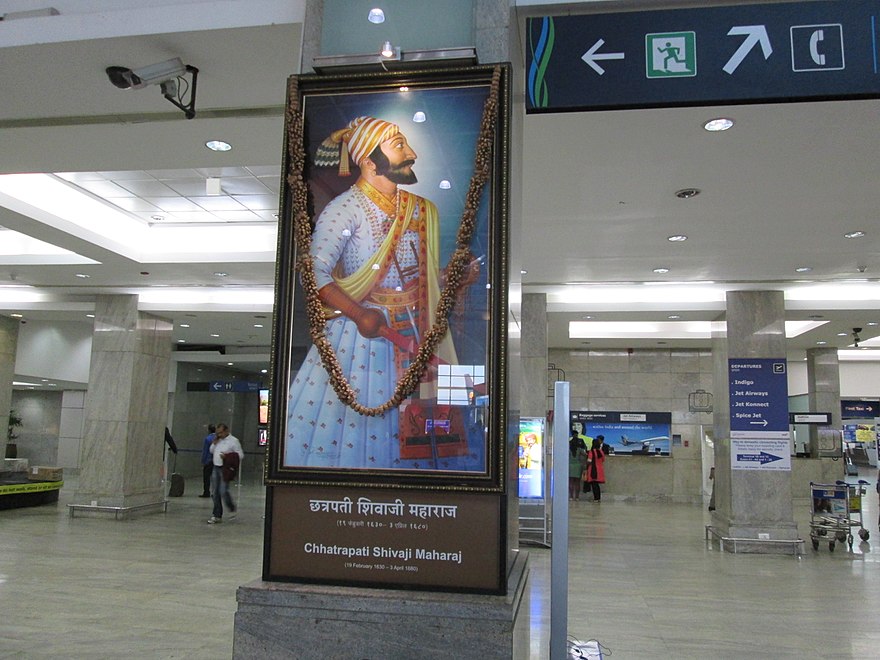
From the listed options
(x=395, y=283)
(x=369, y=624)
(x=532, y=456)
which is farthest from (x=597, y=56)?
(x=532, y=456)

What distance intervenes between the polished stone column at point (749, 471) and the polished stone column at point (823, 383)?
23.3ft

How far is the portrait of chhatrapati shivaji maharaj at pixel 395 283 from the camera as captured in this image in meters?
2.67

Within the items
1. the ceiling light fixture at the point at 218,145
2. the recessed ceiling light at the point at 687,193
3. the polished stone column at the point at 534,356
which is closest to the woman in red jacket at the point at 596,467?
the polished stone column at the point at 534,356

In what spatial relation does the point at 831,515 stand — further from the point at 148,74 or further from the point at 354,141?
the point at 148,74

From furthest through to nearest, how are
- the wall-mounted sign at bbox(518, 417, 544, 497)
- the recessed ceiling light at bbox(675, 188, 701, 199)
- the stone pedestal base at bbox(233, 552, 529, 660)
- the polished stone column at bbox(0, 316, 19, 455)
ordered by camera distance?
the polished stone column at bbox(0, 316, 19, 455) → the wall-mounted sign at bbox(518, 417, 544, 497) → the recessed ceiling light at bbox(675, 188, 701, 199) → the stone pedestal base at bbox(233, 552, 529, 660)

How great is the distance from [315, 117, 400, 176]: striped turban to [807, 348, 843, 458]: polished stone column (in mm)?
17060

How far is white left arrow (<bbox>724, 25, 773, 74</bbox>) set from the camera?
2.97 metres

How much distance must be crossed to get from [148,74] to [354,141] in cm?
197

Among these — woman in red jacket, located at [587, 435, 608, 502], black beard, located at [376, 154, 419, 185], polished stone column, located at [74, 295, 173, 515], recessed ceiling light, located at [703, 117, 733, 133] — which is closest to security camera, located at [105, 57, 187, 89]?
black beard, located at [376, 154, 419, 185]

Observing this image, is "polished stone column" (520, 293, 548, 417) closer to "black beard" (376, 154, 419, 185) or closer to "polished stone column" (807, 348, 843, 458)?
"black beard" (376, 154, 419, 185)

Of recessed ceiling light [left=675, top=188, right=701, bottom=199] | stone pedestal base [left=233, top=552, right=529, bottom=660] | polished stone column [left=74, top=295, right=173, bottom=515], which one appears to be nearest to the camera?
stone pedestal base [left=233, top=552, right=529, bottom=660]

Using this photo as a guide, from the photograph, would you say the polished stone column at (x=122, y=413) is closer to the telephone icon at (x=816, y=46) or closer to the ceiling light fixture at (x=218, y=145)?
the ceiling light fixture at (x=218, y=145)

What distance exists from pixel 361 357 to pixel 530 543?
825 cm

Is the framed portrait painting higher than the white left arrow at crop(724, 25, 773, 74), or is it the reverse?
the white left arrow at crop(724, 25, 773, 74)
